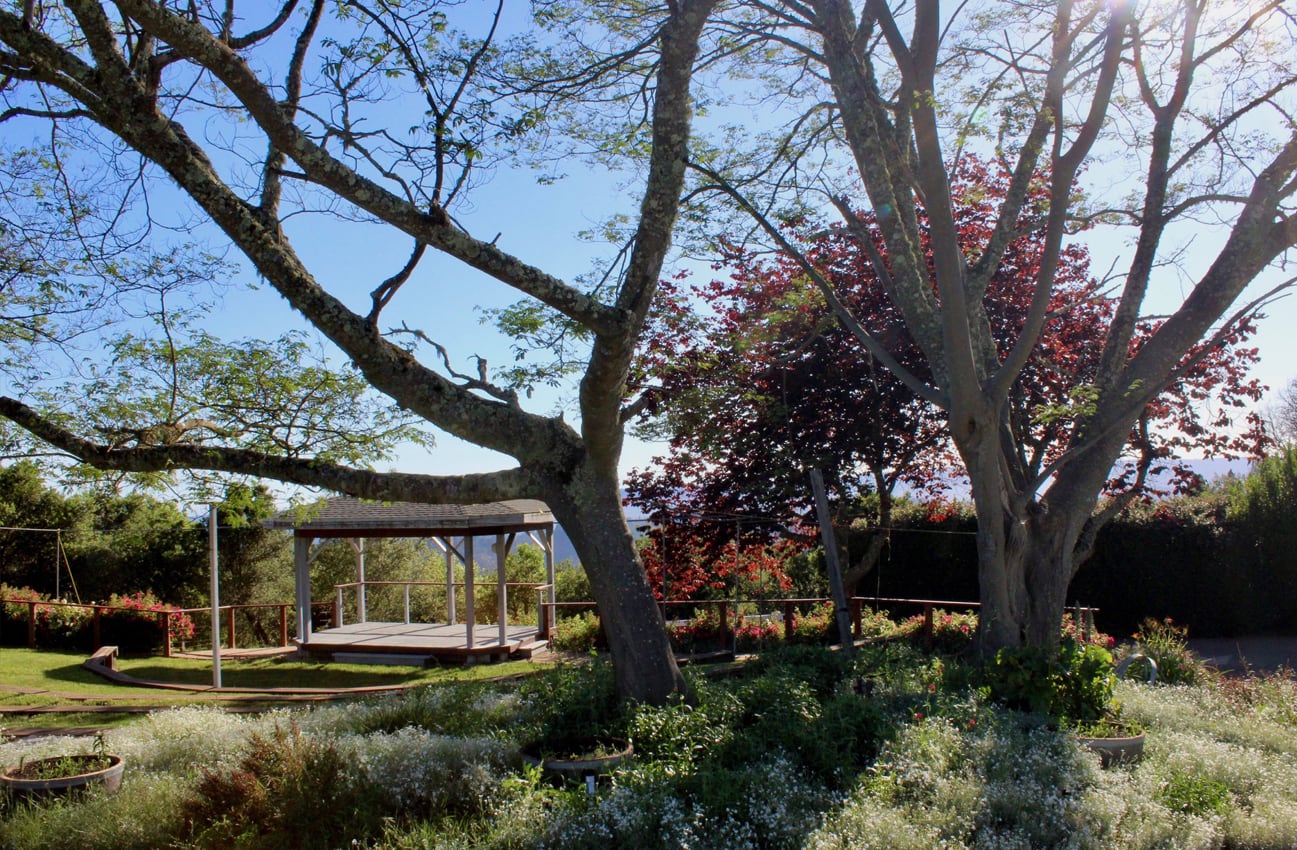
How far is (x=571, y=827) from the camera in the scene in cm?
415

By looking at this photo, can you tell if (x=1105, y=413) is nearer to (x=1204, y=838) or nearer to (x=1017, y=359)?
(x=1017, y=359)

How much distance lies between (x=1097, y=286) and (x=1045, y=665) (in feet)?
14.9

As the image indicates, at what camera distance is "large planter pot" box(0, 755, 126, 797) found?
514 centimetres

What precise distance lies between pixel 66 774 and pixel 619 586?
11.4ft

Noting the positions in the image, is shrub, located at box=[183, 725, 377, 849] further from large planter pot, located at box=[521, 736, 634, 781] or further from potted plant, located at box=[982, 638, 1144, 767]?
potted plant, located at box=[982, 638, 1144, 767]

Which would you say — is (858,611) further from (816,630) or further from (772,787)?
(772,787)

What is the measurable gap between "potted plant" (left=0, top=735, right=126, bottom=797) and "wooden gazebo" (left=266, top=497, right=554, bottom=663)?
837 centimetres

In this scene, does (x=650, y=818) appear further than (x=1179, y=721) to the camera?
No

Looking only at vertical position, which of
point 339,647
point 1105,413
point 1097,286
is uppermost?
point 1097,286

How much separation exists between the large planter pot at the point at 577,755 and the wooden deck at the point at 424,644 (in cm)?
913

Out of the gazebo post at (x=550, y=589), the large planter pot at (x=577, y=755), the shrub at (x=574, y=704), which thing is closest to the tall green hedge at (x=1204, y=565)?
the gazebo post at (x=550, y=589)

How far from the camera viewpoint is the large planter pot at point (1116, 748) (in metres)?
5.36

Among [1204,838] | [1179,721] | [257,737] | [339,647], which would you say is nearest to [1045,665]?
[1179,721]

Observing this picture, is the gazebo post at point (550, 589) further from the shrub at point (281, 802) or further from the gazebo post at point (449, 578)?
the shrub at point (281, 802)
